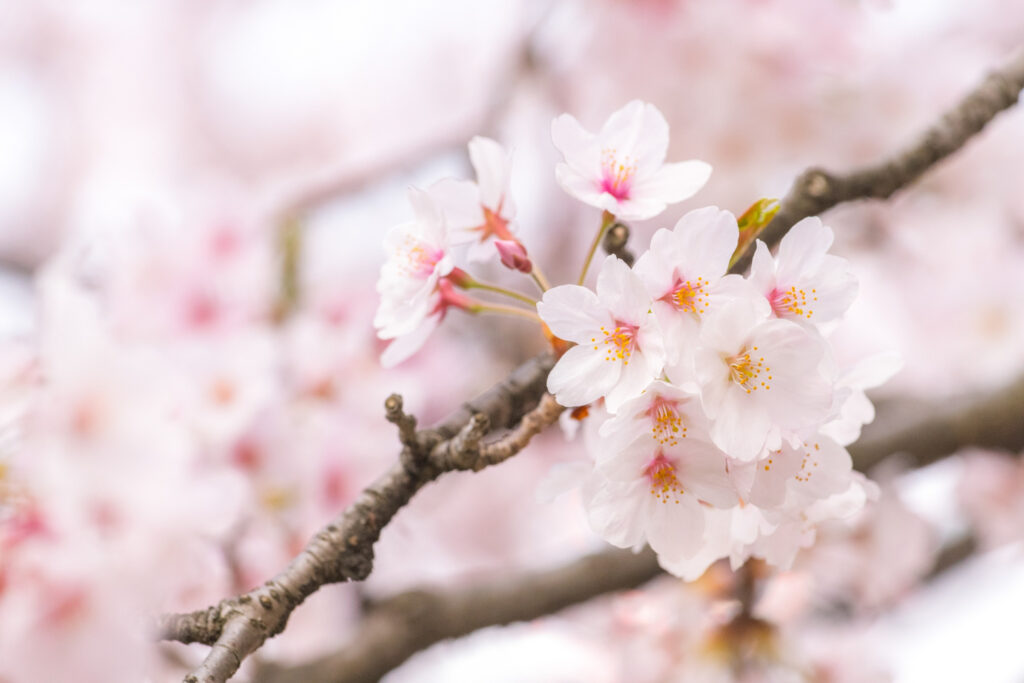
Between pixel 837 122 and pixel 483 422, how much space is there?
1.20 meters

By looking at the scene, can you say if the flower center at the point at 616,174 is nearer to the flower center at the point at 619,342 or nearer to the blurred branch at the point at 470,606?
the flower center at the point at 619,342

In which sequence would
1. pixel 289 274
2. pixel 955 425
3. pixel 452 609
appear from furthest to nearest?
pixel 289 274, pixel 955 425, pixel 452 609

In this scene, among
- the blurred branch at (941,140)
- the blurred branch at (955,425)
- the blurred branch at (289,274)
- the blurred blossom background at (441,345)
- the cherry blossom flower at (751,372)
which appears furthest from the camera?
the blurred branch at (289,274)

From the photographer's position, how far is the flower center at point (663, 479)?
0.35 metres

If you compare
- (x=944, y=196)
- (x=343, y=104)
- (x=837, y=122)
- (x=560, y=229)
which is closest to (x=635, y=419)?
(x=837, y=122)

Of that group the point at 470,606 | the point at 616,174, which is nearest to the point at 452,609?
the point at 470,606

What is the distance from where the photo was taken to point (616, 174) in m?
0.39

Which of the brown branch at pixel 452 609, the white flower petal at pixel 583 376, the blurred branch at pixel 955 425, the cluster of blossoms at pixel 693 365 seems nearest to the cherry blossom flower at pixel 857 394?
the cluster of blossoms at pixel 693 365

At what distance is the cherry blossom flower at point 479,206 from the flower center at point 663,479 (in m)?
0.13

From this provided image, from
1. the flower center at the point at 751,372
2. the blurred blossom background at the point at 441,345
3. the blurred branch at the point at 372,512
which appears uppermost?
the blurred blossom background at the point at 441,345

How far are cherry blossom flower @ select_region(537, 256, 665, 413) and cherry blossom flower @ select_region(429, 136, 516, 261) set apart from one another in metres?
0.08

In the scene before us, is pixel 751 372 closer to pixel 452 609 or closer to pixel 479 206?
pixel 479 206

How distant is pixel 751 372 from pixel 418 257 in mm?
156

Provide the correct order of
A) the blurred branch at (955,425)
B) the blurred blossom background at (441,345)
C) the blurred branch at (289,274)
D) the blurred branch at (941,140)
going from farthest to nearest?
1. the blurred branch at (289,274)
2. the blurred branch at (955,425)
3. the blurred blossom background at (441,345)
4. the blurred branch at (941,140)
